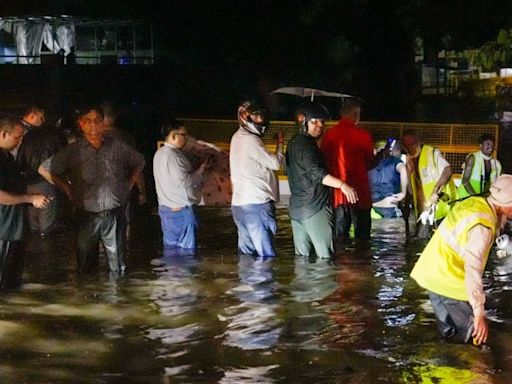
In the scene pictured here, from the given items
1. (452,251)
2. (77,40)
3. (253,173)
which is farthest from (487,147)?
(77,40)

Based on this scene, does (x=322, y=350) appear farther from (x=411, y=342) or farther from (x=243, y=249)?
(x=243, y=249)

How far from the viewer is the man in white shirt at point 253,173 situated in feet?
36.8

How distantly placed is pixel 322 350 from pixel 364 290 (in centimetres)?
230

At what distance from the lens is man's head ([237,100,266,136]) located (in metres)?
11.2

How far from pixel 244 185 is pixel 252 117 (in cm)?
71

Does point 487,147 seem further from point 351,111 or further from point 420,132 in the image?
point 420,132

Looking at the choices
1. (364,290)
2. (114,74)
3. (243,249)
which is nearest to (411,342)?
(364,290)

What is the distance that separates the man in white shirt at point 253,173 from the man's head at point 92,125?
151 centimetres

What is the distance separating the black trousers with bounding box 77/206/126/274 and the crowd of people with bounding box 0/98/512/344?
0.01m

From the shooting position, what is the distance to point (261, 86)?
36875 millimetres

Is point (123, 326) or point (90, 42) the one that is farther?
point (90, 42)

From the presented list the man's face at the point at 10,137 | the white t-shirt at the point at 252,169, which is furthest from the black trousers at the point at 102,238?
the white t-shirt at the point at 252,169

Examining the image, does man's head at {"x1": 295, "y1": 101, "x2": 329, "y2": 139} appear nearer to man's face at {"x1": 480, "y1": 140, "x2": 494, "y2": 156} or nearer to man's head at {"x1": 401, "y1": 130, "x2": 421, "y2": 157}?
man's head at {"x1": 401, "y1": 130, "x2": 421, "y2": 157}

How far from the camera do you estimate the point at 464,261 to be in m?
7.46
